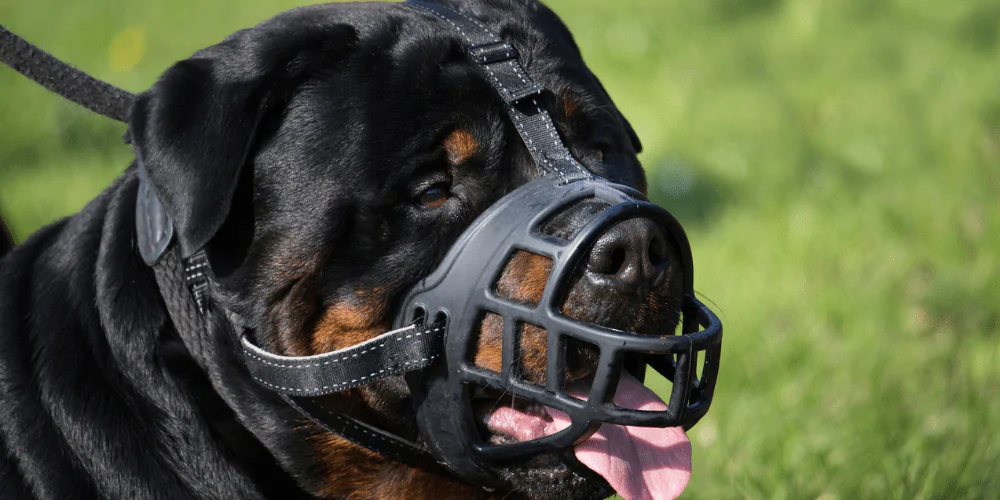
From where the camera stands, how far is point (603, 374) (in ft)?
5.78

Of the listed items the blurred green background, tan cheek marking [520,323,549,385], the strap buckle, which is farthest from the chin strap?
the blurred green background

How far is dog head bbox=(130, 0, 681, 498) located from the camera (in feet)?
6.16

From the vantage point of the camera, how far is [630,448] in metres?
2.04

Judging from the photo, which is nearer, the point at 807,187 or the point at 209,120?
the point at 209,120

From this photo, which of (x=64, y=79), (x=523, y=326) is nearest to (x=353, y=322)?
(x=523, y=326)

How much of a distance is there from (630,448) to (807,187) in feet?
9.71

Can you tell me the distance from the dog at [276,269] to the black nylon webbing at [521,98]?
3cm

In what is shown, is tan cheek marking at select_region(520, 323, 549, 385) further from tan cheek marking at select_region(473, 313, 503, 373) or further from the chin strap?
the chin strap

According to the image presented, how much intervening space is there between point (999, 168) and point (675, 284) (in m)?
3.06

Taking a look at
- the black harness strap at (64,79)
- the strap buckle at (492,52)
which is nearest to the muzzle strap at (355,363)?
the strap buckle at (492,52)

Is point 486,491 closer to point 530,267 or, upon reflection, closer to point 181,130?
point 530,267

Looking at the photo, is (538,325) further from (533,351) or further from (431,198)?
(431,198)

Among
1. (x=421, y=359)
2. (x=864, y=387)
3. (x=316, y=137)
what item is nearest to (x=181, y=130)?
(x=316, y=137)

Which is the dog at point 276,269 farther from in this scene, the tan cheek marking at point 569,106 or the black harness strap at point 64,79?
the black harness strap at point 64,79
